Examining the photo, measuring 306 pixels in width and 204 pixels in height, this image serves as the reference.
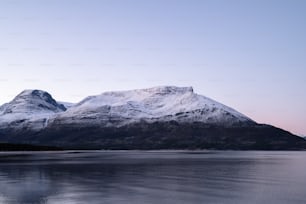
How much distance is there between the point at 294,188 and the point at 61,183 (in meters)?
20.1

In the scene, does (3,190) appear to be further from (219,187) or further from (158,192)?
(219,187)

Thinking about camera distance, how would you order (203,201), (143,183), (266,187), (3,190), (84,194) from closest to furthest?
(203,201)
(84,194)
(3,190)
(266,187)
(143,183)

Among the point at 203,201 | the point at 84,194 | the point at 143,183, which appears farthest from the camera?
the point at 143,183

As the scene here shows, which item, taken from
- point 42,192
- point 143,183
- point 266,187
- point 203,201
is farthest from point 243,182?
point 42,192

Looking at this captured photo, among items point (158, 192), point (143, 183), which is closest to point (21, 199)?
point (158, 192)

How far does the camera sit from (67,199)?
31797 millimetres

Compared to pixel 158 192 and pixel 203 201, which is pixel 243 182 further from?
pixel 203 201

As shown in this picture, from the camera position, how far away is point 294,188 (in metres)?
39.1

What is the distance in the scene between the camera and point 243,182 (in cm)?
4412

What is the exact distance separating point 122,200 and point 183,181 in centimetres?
1487

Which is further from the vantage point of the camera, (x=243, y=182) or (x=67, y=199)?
(x=243, y=182)

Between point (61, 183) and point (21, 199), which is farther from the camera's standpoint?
point (61, 183)

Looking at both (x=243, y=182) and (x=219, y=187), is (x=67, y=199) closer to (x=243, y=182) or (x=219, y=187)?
(x=219, y=187)

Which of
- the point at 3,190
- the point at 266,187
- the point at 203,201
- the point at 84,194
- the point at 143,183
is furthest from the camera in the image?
the point at 143,183
